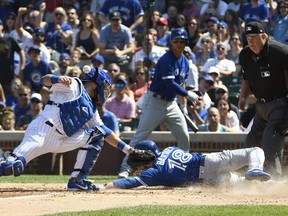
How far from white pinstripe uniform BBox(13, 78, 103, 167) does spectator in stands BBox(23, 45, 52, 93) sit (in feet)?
22.3

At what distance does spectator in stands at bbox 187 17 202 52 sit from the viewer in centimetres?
1745

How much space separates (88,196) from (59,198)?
0.38m

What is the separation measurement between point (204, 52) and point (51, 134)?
7852 millimetres

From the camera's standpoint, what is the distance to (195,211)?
317 inches

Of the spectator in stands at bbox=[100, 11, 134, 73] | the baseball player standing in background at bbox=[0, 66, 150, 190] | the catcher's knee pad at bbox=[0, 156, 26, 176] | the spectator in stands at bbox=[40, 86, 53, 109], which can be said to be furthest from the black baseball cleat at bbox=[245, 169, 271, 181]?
the spectator in stands at bbox=[100, 11, 134, 73]

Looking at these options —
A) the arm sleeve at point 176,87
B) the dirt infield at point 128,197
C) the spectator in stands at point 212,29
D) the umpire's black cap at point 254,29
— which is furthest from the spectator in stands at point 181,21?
the dirt infield at point 128,197

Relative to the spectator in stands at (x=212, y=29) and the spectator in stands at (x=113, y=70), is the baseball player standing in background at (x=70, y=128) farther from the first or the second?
the spectator in stands at (x=212, y=29)

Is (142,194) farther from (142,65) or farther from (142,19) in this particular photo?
(142,19)

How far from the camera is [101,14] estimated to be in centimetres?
1808

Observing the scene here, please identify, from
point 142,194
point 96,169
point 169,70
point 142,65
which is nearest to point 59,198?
point 142,194

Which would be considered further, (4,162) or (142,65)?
(142,65)

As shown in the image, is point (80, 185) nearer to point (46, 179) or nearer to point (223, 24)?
point (46, 179)

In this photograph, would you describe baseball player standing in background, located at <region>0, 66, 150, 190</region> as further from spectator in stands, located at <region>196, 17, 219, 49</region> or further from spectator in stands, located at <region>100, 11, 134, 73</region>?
spectator in stands, located at <region>196, 17, 219, 49</region>

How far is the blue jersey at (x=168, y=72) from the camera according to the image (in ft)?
40.1
